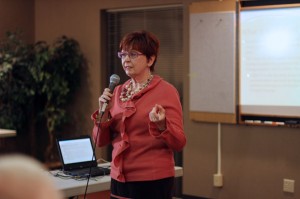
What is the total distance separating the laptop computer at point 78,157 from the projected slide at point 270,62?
195 cm

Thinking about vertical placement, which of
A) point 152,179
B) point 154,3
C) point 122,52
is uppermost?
point 154,3

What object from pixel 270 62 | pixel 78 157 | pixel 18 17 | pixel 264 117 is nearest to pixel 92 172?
pixel 78 157

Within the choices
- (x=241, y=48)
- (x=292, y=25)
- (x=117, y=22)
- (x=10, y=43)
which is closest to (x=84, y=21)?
(x=117, y=22)

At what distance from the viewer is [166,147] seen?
2.20 m

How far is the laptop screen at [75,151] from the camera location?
3107 millimetres

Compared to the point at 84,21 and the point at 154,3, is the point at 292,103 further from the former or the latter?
the point at 84,21

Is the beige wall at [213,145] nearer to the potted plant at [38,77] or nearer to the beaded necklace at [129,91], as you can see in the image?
the potted plant at [38,77]

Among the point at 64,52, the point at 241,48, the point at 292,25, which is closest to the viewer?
the point at 292,25

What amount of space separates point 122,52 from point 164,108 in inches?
13.2

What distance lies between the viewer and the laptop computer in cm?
310

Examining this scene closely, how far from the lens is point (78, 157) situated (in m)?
3.15

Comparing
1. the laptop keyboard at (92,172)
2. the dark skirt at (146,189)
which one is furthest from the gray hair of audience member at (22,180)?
the laptop keyboard at (92,172)

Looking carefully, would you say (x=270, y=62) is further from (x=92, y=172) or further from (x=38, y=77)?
(x=38, y=77)

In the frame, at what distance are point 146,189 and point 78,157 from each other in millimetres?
1073
